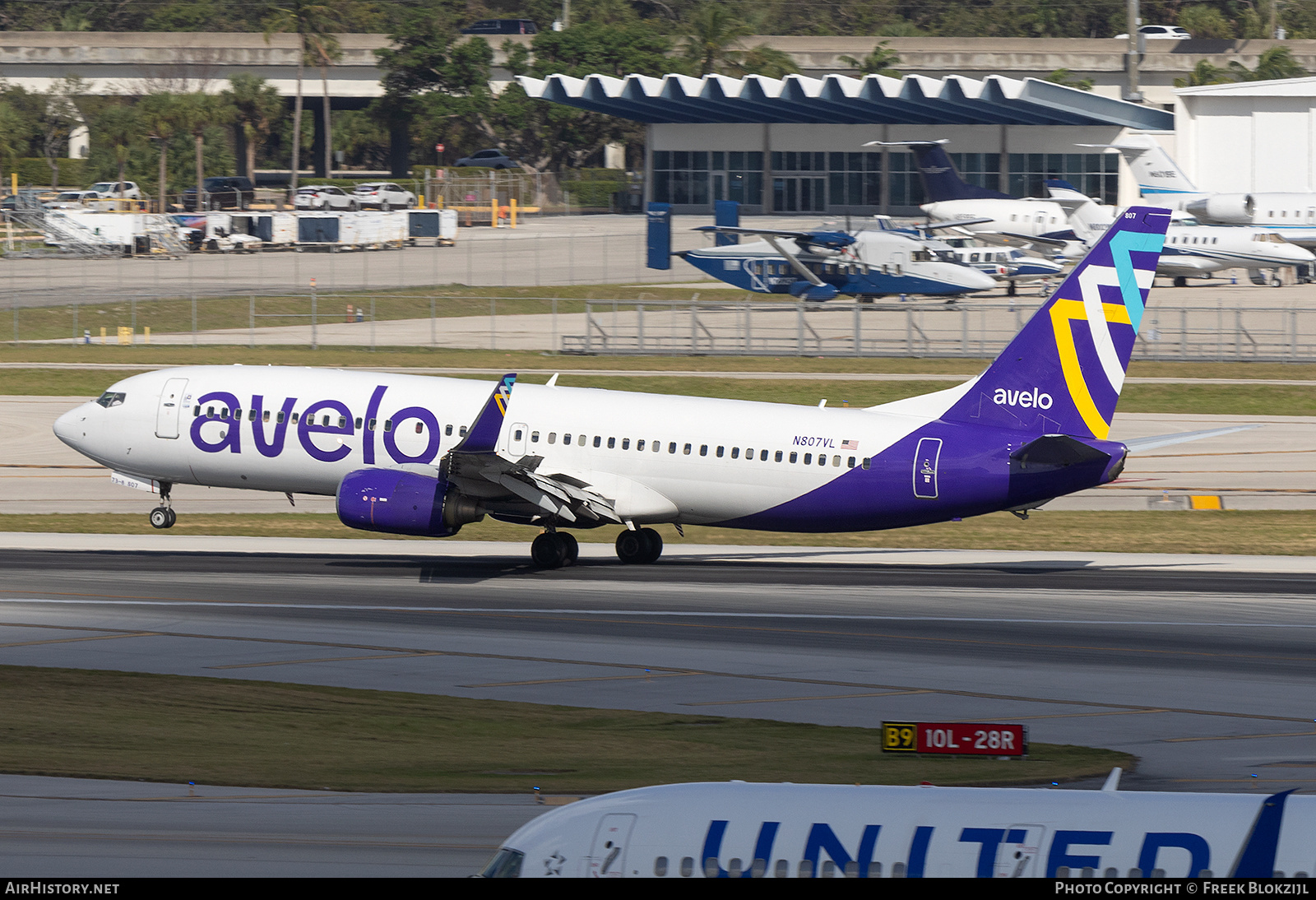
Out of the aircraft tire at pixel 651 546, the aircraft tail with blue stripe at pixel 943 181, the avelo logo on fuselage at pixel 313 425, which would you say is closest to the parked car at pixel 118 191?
the aircraft tail with blue stripe at pixel 943 181

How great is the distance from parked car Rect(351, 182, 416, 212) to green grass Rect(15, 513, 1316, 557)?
312 feet

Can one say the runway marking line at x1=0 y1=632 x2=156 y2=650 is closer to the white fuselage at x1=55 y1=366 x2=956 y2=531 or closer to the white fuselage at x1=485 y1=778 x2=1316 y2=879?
the white fuselage at x1=55 y1=366 x2=956 y2=531

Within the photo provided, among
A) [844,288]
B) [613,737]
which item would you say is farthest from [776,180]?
[613,737]

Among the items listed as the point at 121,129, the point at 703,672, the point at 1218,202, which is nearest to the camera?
the point at 703,672

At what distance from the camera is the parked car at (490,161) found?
16050 cm

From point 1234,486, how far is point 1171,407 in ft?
43.2

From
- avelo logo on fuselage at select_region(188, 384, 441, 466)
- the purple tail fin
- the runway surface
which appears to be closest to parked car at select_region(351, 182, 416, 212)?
avelo logo on fuselage at select_region(188, 384, 441, 466)

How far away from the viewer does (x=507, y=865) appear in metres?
12.3

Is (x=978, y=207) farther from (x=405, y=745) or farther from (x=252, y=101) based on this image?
(x=405, y=745)

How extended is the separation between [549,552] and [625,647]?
8.62m

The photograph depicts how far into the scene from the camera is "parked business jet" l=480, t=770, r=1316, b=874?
11.4 metres

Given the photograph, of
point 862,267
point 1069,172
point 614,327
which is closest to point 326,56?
point 1069,172

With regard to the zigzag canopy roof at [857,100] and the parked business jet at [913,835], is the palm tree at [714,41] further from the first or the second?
the parked business jet at [913,835]
